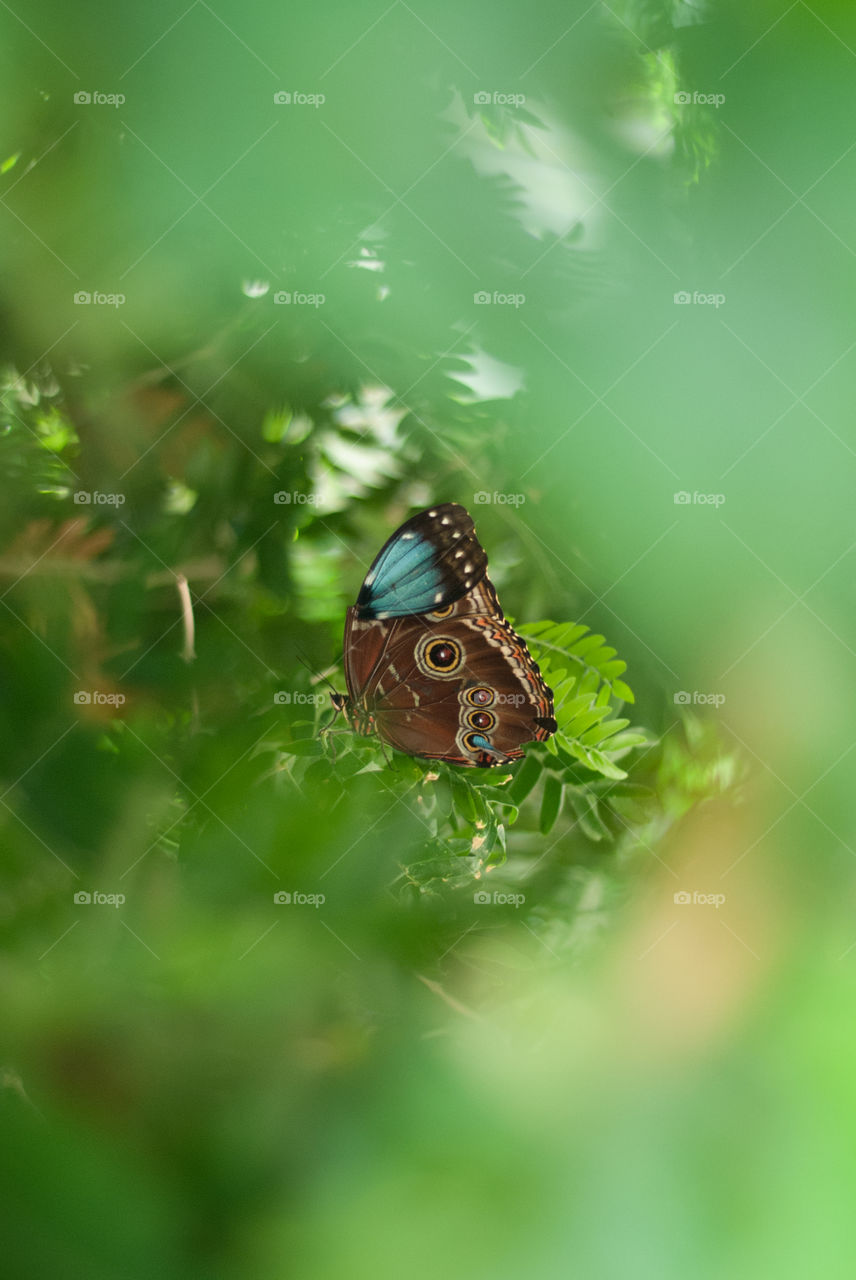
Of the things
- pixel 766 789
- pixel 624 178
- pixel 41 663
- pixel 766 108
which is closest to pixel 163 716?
pixel 41 663

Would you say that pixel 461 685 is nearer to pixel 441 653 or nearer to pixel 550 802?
pixel 441 653

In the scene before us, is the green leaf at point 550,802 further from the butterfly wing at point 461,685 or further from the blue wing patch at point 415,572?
the blue wing patch at point 415,572

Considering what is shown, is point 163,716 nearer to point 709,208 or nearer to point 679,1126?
point 679,1126

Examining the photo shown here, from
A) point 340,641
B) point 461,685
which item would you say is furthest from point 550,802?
point 340,641

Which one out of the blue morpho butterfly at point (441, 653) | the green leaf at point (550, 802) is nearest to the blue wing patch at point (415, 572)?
the blue morpho butterfly at point (441, 653)

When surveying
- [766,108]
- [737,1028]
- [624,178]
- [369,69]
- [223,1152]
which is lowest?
[223,1152]

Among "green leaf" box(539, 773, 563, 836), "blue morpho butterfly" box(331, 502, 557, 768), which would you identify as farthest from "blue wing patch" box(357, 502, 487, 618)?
"green leaf" box(539, 773, 563, 836)
